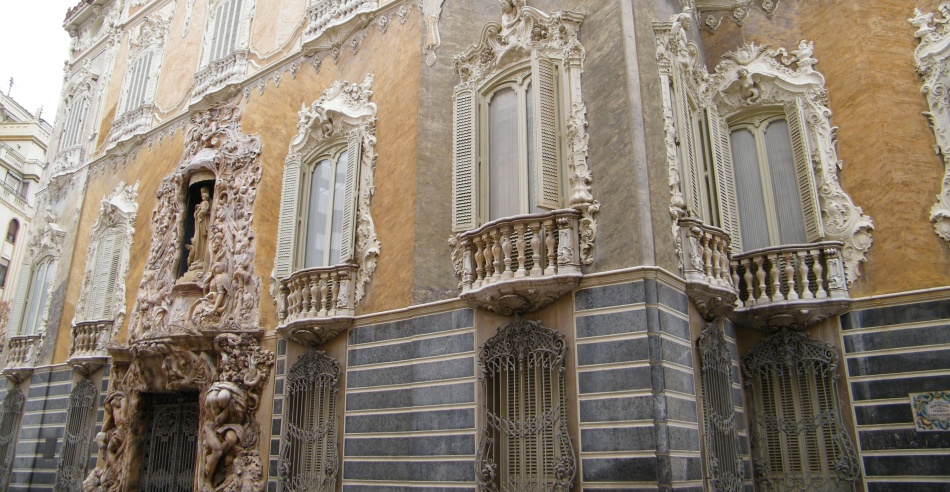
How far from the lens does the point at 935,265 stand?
32.5ft

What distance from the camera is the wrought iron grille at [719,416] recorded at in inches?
370

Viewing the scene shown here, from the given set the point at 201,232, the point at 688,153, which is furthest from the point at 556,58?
the point at 201,232

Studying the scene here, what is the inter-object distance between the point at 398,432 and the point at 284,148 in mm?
7025

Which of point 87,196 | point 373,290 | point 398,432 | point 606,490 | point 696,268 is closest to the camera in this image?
point 606,490

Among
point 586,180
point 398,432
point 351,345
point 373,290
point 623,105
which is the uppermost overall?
point 623,105

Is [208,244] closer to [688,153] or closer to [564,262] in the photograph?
[564,262]

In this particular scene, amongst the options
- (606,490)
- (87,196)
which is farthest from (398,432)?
(87,196)

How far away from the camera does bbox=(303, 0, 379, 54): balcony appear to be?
14.3m

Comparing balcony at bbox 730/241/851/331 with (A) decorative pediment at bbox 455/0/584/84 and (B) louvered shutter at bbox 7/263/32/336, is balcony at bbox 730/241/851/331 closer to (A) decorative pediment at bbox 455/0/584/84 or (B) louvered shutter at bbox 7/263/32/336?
(A) decorative pediment at bbox 455/0/584/84

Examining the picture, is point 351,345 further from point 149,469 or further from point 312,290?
point 149,469

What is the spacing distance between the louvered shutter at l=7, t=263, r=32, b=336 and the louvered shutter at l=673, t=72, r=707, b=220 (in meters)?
20.1

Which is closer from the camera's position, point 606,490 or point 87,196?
point 606,490

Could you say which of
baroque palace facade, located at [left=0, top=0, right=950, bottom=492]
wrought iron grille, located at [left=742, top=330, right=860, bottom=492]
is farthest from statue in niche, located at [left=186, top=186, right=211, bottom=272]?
wrought iron grille, located at [left=742, top=330, right=860, bottom=492]

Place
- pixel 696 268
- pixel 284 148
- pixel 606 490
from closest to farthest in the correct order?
pixel 606 490 < pixel 696 268 < pixel 284 148
